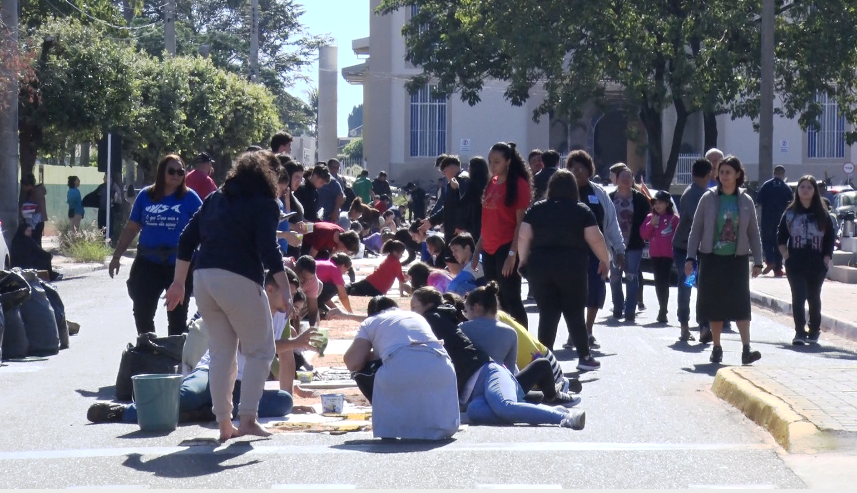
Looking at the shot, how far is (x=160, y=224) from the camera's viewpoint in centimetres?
1023

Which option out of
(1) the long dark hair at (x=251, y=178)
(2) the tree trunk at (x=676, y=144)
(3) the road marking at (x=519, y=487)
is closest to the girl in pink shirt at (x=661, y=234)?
(1) the long dark hair at (x=251, y=178)

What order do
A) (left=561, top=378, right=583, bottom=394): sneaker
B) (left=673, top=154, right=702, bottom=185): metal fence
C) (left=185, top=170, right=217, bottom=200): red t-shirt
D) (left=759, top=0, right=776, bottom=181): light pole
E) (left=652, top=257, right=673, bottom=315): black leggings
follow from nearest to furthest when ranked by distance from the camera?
(left=561, top=378, right=583, bottom=394): sneaker → (left=185, top=170, right=217, bottom=200): red t-shirt → (left=652, top=257, right=673, bottom=315): black leggings → (left=759, top=0, right=776, bottom=181): light pole → (left=673, top=154, right=702, bottom=185): metal fence

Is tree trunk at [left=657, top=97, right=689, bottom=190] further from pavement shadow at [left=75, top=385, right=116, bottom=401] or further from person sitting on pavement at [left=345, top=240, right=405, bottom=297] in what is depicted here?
pavement shadow at [left=75, top=385, right=116, bottom=401]

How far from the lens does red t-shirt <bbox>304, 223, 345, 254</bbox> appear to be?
47.9 ft

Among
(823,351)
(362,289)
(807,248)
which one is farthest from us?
(362,289)

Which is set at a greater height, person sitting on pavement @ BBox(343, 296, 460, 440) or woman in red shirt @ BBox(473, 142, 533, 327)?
woman in red shirt @ BBox(473, 142, 533, 327)

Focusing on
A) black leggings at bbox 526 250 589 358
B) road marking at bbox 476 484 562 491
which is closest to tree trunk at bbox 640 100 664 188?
black leggings at bbox 526 250 589 358

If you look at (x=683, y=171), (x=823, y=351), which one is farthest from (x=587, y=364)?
(x=683, y=171)

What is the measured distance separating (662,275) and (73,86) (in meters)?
14.8

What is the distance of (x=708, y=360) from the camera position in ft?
38.3

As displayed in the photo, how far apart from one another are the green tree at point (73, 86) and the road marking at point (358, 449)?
709 inches

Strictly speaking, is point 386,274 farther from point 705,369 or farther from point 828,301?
point 828,301

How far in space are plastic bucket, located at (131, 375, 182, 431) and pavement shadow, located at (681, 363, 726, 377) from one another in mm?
4858

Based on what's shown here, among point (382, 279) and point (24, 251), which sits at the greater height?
point (24, 251)
